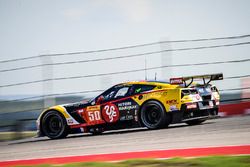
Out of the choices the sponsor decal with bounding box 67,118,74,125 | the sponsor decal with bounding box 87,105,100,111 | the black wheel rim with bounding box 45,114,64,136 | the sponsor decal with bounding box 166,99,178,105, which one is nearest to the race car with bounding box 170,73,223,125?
the sponsor decal with bounding box 166,99,178,105

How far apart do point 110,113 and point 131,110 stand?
1.93 ft

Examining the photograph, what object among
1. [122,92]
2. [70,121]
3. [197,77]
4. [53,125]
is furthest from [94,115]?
[197,77]

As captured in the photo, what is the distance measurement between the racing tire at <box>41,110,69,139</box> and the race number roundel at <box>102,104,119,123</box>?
3.88 feet

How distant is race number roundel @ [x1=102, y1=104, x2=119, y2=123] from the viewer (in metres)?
10.9

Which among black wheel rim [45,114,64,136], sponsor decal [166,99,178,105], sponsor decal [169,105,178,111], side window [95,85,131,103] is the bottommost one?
black wheel rim [45,114,64,136]

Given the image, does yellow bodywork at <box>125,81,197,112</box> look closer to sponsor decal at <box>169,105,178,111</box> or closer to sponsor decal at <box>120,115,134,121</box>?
sponsor decal at <box>169,105,178,111</box>

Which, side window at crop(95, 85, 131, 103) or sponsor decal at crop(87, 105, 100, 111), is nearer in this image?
side window at crop(95, 85, 131, 103)

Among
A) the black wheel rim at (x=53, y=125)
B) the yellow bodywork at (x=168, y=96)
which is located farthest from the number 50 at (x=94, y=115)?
the yellow bodywork at (x=168, y=96)

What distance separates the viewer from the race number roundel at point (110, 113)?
35.7ft

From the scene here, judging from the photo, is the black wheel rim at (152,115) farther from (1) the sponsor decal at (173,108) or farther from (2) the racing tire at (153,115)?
(1) the sponsor decal at (173,108)

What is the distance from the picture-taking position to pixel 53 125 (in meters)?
11.7

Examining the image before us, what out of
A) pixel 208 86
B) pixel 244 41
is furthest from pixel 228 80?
pixel 208 86

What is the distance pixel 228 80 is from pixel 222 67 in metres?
0.39

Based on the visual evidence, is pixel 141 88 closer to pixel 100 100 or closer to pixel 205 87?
pixel 100 100
